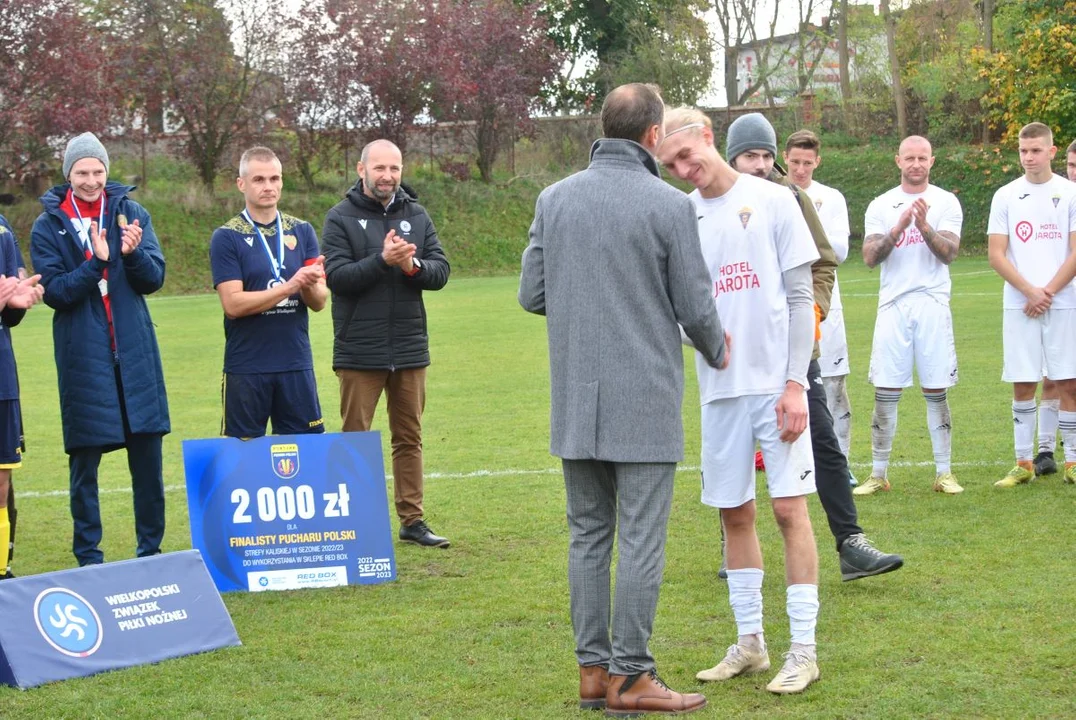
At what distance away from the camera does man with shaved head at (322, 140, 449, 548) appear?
7160 mm

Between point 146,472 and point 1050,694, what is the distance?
4.70 m

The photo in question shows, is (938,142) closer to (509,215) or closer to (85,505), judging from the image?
(509,215)

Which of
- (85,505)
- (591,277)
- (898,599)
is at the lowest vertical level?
(898,599)

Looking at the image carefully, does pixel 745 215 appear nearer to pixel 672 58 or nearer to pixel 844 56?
pixel 672 58

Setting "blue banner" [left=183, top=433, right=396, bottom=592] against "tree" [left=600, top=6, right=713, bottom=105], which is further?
"tree" [left=600, top=6, right=713, bottom=105]

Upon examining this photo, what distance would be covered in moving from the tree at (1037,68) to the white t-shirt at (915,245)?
86.1ft

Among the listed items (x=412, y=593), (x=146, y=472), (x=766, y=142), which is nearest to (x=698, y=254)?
(x=766, y=142)

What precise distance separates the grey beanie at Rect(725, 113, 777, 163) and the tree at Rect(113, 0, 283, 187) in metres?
31.4

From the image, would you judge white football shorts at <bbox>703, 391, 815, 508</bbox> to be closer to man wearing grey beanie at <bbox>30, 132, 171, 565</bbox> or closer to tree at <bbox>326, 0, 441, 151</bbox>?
man wearing grey beanie at <bbox>30, 132, 171, 565</bbox>

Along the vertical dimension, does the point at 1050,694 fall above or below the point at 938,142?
below

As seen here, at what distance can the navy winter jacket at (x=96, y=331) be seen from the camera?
647cm

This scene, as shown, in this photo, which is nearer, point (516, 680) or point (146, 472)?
point (516, 680)

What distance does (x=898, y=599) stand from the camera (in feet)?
19.2


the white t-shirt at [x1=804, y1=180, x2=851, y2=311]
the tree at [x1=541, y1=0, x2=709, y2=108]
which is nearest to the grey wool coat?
the white t-shirt at [x1=804, y1=180, x2=851, y2=311]
